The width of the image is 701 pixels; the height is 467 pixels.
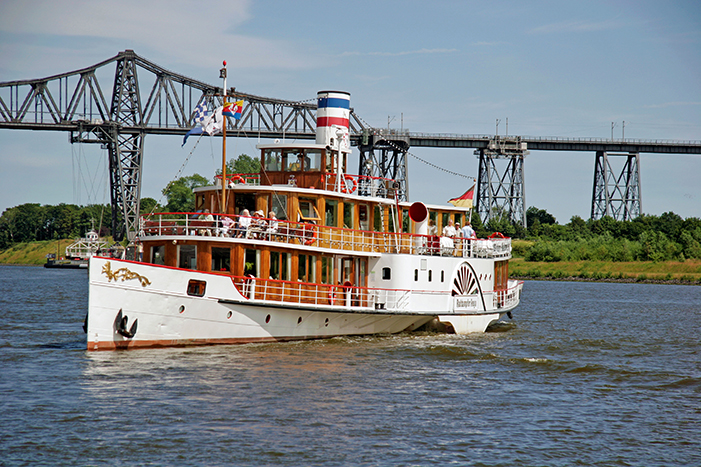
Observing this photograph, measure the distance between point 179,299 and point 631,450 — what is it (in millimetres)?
11994

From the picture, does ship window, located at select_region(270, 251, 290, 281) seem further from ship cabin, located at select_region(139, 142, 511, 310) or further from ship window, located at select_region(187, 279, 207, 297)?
ship window, located at select_region(187, 279, 207, 297)

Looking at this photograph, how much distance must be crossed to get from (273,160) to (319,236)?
156 inches

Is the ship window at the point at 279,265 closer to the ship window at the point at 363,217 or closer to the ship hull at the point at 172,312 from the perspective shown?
the ship hull at the point at 172,312

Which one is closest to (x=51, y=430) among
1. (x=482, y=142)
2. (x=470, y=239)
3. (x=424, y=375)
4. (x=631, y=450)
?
(x=424, y=375)

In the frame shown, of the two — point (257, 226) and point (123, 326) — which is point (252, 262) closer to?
point (257, 226)

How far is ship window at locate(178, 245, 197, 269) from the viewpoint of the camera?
2173cm

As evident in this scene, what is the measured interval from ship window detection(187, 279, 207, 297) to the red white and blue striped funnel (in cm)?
877

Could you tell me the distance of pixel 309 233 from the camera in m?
23.7

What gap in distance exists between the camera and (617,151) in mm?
105688

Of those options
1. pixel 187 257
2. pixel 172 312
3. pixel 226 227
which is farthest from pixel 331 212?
pixel 172 312

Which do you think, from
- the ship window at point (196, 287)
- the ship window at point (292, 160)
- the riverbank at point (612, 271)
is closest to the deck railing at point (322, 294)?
the ship window at point (196, 287)

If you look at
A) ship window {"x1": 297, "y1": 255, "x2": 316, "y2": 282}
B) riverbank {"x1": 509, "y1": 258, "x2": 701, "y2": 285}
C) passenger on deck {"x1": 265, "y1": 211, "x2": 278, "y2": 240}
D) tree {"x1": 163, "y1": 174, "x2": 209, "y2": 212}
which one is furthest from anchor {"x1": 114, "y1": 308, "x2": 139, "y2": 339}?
tree {"x1": 163, "y1": 174, "x2": 209, "y2": 212}

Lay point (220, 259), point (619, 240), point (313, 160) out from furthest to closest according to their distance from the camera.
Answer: point (619, 240), point (313, 160), point (220, 259)

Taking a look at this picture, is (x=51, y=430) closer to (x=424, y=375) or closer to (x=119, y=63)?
(x=424, y=375)
